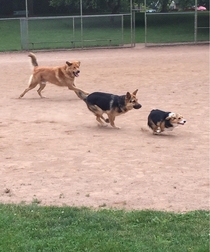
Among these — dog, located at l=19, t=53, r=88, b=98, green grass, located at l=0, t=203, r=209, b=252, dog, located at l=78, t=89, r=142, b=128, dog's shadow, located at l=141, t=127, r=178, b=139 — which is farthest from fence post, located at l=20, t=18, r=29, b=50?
green grass, located at l=0, t=203, r=209, b=252

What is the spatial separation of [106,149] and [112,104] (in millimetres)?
1569

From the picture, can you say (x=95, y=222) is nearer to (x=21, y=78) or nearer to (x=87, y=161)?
(x=87, y=161)

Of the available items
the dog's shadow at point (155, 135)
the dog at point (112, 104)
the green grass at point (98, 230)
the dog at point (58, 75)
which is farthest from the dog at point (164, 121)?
the green grass at point (98, 230)

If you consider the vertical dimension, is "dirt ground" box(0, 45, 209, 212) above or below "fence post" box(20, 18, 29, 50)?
below

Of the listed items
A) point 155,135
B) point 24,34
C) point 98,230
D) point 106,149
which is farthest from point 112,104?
point 24,34

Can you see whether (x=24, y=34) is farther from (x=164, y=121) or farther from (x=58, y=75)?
(x=164, y=121)

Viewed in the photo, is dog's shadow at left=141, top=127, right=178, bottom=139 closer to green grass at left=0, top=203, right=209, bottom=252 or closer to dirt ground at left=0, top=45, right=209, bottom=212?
dirt ground at left=0, top=45, right=209, bottom=212

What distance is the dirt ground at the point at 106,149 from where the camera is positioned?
22.5ft

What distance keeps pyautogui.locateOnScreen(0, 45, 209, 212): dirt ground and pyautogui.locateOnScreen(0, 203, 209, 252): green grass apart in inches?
21.5

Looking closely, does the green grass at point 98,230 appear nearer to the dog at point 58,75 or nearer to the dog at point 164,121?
the dog at point 164,121

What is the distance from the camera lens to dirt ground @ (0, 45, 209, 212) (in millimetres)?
6852

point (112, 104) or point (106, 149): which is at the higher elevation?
point (112, 104)

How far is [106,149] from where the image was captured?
9188 millimetres

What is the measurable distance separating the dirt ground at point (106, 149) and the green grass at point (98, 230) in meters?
0.55
